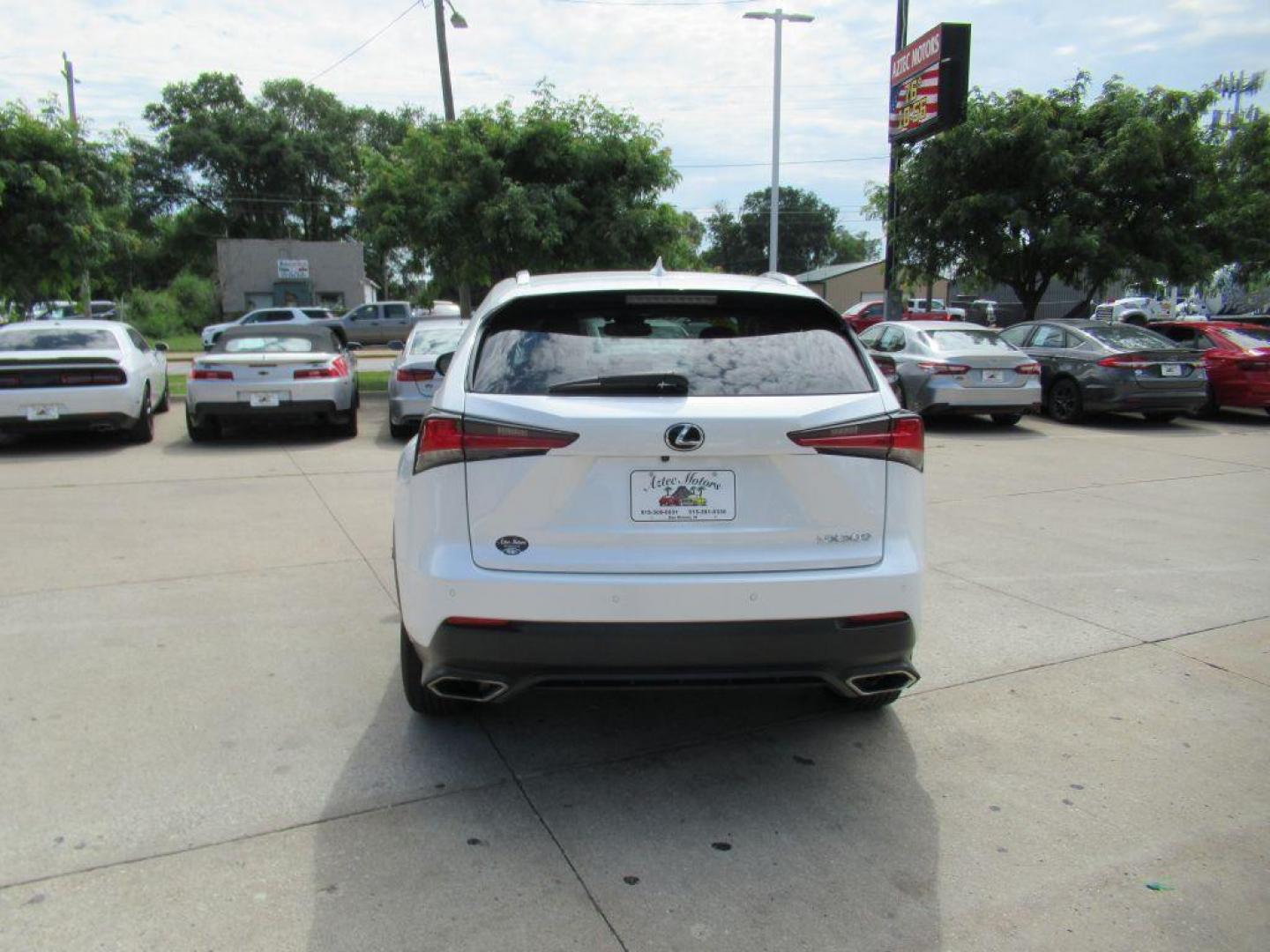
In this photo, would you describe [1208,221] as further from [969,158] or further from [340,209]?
[340,209]

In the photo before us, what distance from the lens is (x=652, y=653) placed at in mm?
3045

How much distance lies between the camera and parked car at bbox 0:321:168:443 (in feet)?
32.8

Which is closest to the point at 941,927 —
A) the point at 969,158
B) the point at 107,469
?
the point at 107,469

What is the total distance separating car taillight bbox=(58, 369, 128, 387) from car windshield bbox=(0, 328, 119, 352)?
615mm

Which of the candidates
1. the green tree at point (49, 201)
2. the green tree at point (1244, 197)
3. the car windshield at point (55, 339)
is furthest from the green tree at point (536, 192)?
the green tree at point (1244, 197)

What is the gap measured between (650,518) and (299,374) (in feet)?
29.0

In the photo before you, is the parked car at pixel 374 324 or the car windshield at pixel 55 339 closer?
the car windshield at pixel 55 339

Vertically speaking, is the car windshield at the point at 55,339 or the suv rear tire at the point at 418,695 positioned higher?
the car windshield at the point at 55,339

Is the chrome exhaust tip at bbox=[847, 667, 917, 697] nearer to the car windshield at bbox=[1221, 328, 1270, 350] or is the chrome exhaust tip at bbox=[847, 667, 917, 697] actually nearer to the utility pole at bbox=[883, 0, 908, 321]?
the car windshield at bbox=[1221, 328, 1270, 350]

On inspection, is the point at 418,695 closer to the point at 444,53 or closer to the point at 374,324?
the point at 444,53

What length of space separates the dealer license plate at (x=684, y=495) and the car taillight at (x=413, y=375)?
8.34 metres

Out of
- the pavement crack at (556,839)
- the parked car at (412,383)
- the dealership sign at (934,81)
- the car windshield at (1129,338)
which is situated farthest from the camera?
the dealership sign at (934,81)

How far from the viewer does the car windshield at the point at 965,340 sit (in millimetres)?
12797

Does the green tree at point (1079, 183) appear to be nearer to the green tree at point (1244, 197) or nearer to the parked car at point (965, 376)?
the green tree at point (1244, 197)
